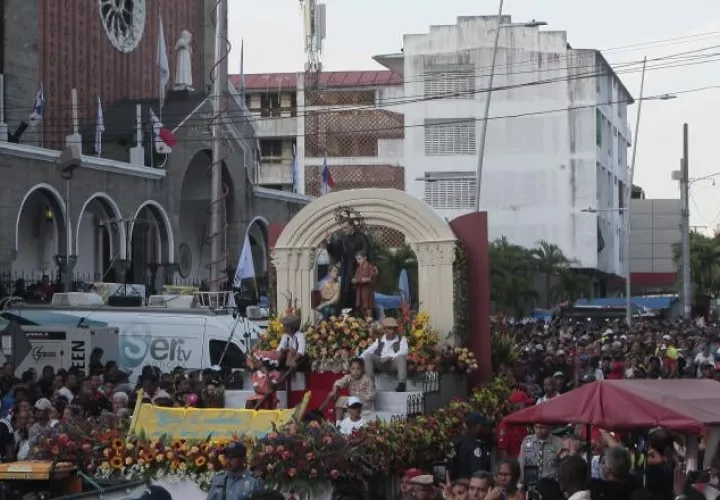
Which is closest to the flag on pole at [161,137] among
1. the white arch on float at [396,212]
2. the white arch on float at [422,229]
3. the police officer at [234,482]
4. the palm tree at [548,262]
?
the white arch on float at [422,229]

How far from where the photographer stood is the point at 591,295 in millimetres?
78812

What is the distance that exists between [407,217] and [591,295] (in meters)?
57.3

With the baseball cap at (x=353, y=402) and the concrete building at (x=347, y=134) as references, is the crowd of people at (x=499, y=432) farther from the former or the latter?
the concrete building at (x=347, y=134)

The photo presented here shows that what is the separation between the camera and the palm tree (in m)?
70.9

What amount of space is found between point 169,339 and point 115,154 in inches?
853

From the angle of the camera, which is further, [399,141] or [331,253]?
[399,141]

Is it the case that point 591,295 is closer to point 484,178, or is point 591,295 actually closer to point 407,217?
point 484,178

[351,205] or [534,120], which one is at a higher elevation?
[534,120]

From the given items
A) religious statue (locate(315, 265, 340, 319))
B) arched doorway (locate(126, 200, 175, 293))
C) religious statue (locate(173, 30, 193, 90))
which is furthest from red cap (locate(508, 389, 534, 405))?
religious statue (locate(173, 30, 193, 90))

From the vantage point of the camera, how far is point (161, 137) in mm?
46156

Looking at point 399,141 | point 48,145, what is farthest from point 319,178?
point 48,145

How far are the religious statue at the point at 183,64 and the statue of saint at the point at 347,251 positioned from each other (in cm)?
2798

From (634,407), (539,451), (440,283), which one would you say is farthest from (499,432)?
(634,407)

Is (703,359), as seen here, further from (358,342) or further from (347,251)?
(358,342)
